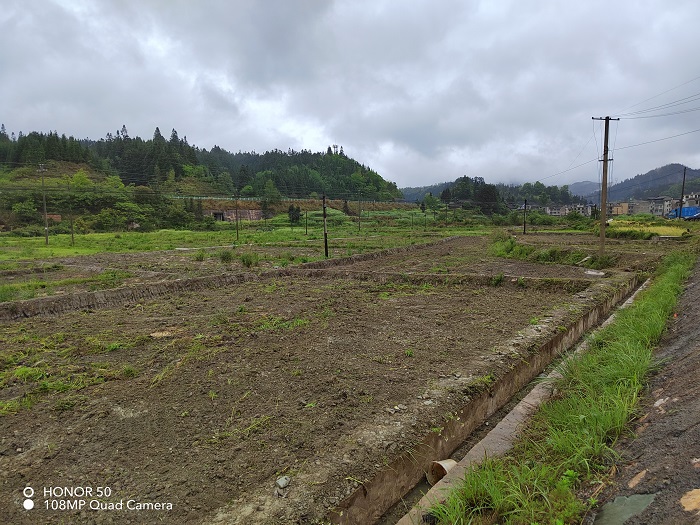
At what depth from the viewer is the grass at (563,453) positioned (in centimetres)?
266

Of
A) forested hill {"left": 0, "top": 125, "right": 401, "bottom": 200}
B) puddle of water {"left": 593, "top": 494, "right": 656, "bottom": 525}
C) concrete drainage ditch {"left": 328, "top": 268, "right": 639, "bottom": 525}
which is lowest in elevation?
concrete drainage ditch {"left": 328, "top": 268, "right": 639, "bottom": 525}

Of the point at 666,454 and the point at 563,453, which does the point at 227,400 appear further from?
the point at 666,454

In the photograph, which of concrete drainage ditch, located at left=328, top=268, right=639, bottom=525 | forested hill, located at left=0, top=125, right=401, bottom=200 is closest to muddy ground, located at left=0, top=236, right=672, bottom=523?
concrete drainage ditch, located at left=328, top=268, right=639, bottom=525

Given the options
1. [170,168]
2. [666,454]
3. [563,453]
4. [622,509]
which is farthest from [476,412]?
[170,168]

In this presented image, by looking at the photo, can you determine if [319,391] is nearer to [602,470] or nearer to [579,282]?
[602,470]

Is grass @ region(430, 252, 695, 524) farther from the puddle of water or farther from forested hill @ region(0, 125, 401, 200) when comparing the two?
forested hill @ region(0, 125, 401, 200)

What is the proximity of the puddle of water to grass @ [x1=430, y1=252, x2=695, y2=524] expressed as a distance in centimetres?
11

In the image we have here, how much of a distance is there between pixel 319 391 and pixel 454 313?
499 cm

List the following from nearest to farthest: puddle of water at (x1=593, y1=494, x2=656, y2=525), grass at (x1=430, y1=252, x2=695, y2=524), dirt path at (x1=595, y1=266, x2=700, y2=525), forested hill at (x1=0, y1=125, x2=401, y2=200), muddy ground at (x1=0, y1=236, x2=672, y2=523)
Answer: dirt path at (x1=595, y1=266, x2=700, y2=525) → puddle of water at (x1=593, y1=494, x2=656, y2=525) → grass at (x1=430, y1=252, x2=695, y2=524) → muddy ground at (x1=0, y1=236, x2=672, y2=523) → forested hill at (x1=0, y1=125, x2=401, y2=200)

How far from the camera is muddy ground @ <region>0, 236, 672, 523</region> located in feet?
9.87

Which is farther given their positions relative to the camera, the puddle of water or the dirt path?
the puddle of water

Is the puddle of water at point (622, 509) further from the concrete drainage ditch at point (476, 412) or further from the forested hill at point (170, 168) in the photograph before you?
the forested hill at point (170, 168)

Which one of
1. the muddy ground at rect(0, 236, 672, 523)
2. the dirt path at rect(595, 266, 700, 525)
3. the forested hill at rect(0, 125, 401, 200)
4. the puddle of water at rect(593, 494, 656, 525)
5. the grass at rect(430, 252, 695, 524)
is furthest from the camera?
the forested hill at rect(0, 125, 401, 200)

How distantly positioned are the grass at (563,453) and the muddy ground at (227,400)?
2.51ft
